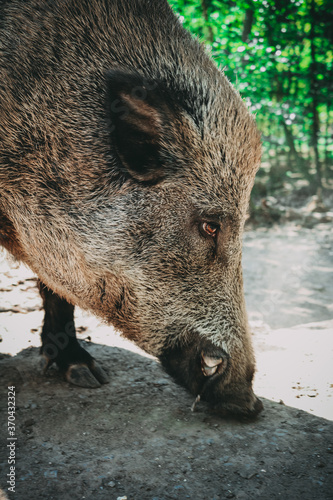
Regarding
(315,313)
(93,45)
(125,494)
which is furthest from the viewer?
(315,313)

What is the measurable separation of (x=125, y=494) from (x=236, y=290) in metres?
1.15

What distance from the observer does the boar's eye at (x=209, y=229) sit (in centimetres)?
240

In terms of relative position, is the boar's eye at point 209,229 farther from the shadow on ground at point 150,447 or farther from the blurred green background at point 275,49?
the blurred green background at point 275,49

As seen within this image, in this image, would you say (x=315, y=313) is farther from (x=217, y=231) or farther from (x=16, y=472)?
(x=16, y=472)

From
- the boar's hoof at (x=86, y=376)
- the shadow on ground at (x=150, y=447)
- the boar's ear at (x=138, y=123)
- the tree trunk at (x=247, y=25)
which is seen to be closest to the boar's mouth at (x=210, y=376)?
the shadow on ground at (x=150, y=447)

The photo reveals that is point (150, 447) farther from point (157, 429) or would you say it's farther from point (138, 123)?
point (138, 123)

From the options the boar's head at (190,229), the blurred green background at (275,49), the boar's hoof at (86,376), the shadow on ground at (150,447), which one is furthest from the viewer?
the blurred green background at (275,49)

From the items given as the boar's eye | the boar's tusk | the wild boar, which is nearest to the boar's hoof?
the wild boar

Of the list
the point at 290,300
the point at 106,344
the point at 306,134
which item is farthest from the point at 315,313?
the point at 306,134

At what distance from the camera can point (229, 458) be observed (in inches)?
89.7

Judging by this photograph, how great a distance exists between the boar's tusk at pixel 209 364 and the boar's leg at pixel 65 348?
96 cm

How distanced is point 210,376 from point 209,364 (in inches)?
3.0

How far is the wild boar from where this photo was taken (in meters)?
2.37

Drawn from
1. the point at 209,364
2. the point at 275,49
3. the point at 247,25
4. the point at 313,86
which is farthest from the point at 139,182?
the point at 313,86
